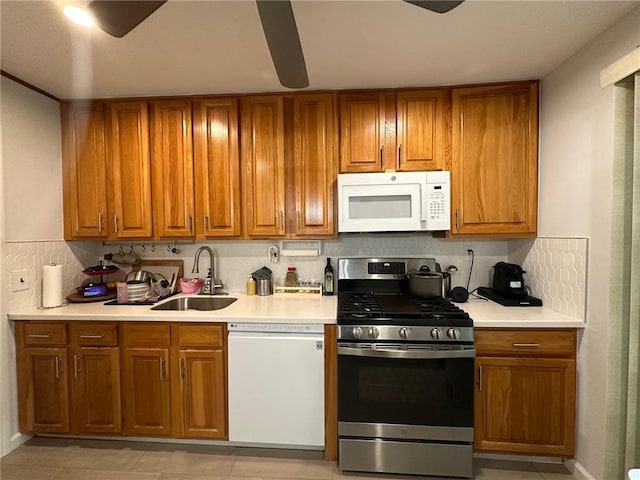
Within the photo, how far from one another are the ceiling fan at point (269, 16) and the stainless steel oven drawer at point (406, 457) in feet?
6.65

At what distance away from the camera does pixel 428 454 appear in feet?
6.06

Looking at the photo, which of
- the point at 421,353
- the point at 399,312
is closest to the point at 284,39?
the point at 399,312

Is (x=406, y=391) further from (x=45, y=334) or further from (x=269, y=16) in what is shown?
(x=45, y=334)

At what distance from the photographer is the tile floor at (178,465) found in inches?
74.7

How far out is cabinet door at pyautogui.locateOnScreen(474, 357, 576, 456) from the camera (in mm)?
1888

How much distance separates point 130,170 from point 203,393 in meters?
→ 1.71

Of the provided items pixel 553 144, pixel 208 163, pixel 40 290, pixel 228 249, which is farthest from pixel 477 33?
pixel 40 290

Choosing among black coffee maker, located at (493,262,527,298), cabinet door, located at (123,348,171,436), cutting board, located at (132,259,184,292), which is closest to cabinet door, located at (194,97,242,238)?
cutting board, located at (132,259,184,292)

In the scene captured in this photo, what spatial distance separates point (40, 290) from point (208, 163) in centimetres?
150

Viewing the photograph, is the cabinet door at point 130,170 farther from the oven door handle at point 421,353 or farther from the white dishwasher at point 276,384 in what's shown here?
the oven door handle at point 421,353

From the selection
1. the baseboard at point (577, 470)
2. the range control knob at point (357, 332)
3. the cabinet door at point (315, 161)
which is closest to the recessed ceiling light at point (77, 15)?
the cabinet door at point (315, 161)

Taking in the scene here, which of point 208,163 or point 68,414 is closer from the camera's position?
point 68,414

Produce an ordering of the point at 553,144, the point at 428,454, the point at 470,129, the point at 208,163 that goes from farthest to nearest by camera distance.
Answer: the point at 208,163, the point at 470,129, the point at 553,144, the point at 428,454

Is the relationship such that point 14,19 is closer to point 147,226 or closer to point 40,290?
point 147,226
